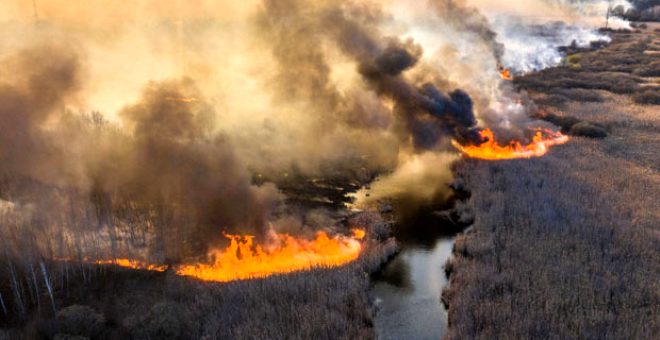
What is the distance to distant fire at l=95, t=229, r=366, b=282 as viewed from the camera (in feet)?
78.0

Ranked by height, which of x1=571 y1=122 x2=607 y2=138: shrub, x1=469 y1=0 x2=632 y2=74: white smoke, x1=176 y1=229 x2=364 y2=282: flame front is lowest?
x1=176 y1=229 x2=364 y2=282: flame front

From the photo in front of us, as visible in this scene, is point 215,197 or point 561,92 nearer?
point 215,197

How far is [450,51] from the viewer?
170ft

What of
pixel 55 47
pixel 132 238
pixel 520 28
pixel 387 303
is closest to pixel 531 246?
pixel 387 303

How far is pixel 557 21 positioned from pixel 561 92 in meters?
56.3

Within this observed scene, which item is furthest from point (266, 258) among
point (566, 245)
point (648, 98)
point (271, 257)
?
point (648, 98)

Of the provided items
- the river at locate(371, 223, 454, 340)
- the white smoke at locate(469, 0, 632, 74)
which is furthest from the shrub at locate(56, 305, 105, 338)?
the white smoke at locate(469, 0, 632, 74)

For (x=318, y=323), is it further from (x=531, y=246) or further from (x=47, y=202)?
(x=47, y=202)

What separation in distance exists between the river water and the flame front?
88.5 inches

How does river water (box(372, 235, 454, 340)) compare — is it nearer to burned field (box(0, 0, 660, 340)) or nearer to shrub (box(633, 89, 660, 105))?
burned field (box(0, 0, 660, 340))

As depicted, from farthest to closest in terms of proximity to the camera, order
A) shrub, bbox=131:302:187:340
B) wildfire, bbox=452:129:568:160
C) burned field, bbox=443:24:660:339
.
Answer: wildfire, bbox=452:129:568:160, burned field, bbox=443:24:660:339, shrub, bbox=131:302:187:340

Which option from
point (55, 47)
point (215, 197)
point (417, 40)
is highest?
point (417, 40)

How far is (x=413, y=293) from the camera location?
2422cm

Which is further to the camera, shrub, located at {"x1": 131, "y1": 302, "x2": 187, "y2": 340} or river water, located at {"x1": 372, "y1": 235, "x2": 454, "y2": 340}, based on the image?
river water, located at {"x1": 372, "y1": 235, "x2": 454, "y2": 340}
